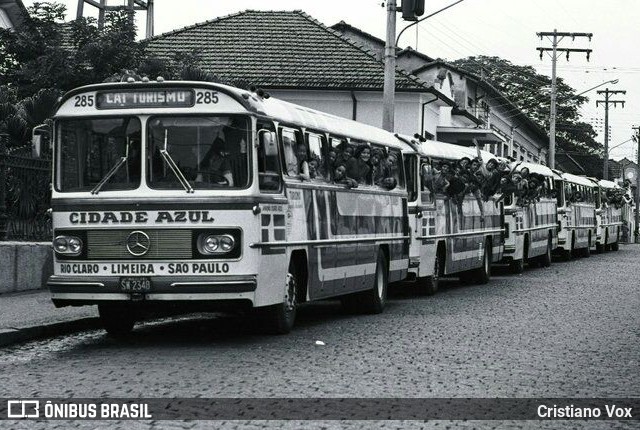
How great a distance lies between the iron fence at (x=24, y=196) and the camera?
18.7 m

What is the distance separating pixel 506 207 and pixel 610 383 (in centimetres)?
2027

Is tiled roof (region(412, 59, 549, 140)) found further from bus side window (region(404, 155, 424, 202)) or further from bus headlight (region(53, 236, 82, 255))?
bus headlight (region(53, 236, 82, 255))

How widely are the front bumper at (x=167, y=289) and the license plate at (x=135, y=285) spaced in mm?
33

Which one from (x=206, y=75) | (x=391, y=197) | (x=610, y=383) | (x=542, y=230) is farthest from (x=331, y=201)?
(x=542, y=230)

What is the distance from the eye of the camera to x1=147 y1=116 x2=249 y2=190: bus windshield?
13.0 meters

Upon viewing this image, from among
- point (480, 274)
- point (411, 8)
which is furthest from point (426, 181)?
point (480, 274)

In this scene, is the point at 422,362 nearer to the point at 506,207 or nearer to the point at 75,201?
the point at 75,201

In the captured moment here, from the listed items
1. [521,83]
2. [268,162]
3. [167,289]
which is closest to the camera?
[167,289]

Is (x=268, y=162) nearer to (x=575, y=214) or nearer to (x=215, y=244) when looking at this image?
(x=215, y=244)

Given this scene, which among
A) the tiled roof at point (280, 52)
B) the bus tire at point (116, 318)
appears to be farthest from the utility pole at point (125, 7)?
the bus tire at point (116, 318)

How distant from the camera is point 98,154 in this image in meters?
13.4

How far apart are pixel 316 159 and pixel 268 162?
2188 mm

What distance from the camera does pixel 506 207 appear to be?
3097cm

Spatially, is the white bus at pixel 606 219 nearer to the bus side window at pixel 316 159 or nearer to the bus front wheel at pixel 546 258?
the bus front wheel at pixel 546 258
